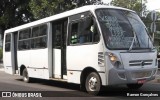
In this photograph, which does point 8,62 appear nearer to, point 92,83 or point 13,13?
point 92,83

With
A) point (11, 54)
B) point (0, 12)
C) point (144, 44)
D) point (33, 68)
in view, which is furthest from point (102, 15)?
point (0, 12)

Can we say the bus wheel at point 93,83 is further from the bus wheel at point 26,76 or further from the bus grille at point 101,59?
the bus wheel at point 26,76

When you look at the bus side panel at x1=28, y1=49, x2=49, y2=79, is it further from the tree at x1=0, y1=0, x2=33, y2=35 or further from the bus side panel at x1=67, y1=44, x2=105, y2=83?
the tree at x1=0, y1=0, x2=33, y2=35

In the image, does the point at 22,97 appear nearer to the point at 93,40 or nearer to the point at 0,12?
the point at 93,40

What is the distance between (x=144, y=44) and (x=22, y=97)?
4.30 metres

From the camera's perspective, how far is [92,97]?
37.6 ft

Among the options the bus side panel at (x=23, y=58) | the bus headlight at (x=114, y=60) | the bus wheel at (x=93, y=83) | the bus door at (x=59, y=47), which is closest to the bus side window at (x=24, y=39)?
the bus side panel at (x=23, y=58)

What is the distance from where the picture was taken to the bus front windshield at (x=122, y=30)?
11.6 m

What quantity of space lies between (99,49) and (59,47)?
10.5 feet

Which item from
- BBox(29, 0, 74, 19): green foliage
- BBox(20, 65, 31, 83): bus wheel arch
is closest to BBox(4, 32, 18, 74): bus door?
BBox(20, 65, 31, 83): bus wheel arch

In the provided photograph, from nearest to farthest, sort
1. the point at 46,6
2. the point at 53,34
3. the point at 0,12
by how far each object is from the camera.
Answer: the point at 53,34, the point at 46,6, the point at 0,12

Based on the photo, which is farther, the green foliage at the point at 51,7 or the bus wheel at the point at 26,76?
the green foliage at the point at 51,7

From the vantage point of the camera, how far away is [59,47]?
47.3 ft

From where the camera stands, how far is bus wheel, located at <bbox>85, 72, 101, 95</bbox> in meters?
11.6
